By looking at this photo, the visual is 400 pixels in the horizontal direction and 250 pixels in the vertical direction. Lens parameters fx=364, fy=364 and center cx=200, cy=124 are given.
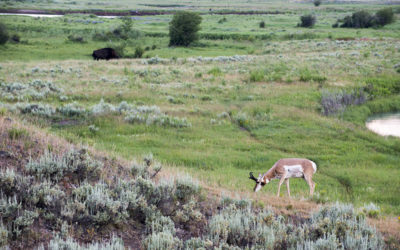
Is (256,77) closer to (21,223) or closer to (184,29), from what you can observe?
(21,223)

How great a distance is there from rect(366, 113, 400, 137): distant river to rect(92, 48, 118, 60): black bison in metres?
28.3

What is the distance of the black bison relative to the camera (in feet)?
127

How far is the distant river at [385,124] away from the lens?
17.1 m

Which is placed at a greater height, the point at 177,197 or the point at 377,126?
the point at 177,197

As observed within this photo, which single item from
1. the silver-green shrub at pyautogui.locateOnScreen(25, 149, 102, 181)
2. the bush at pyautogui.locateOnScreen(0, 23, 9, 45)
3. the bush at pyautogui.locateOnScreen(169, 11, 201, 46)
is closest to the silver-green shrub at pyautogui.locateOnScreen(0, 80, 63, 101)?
the silver-green shrub at pyautogui.locateOnScreen(25, 149, 102, 181)

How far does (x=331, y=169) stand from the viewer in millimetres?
11719

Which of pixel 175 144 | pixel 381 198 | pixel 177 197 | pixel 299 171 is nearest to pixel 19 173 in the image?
pixel 177 197

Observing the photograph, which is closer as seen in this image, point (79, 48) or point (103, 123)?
point (103, 123)

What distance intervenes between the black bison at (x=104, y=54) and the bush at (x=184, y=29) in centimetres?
1208

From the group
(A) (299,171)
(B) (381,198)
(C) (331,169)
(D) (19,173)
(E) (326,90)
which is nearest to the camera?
(D) (19,173)

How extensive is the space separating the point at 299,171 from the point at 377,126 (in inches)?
447

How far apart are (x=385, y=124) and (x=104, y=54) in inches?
1158

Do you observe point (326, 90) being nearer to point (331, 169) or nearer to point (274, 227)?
point (331, 169)

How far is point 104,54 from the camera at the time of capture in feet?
128
